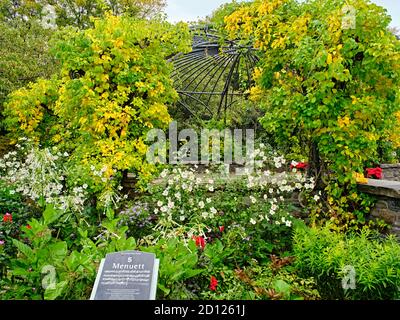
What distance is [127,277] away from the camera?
234 cm

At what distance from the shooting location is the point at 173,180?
428cm

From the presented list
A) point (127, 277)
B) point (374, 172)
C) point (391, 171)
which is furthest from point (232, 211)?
point (391, 171)

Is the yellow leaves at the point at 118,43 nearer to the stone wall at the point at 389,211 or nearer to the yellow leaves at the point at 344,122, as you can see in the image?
the yellow leaves at the point at 344,122

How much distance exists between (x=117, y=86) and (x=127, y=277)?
300 centimetres

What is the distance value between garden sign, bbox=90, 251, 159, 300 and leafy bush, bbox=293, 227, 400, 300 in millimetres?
1344

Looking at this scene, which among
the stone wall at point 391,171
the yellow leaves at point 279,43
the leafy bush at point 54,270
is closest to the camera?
the leafy bush at point 54,270

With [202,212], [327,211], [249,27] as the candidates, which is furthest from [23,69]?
[327,211]

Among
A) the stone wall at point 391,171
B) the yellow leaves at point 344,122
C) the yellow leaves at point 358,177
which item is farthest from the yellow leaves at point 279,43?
the stone wall at point 391,171

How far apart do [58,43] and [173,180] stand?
218cm

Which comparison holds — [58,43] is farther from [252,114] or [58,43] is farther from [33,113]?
[252,114]

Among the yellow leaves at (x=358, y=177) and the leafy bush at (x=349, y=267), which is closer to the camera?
the leafy bush at (x=349, y=267)

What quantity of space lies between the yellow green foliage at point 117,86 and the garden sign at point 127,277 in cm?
202

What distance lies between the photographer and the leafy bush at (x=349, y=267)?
2752mm

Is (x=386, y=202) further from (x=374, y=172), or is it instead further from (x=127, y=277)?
(x=127, y=277)
